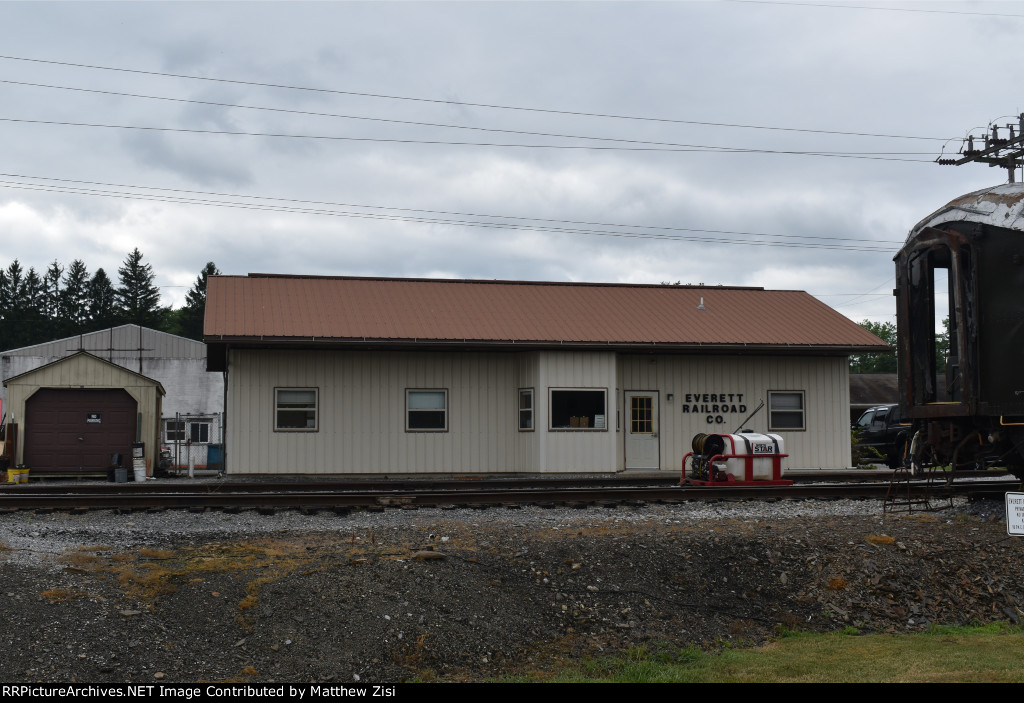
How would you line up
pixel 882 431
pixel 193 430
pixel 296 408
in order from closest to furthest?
1. pixel 296 408
2. pixel 882 431
3. pixel 193 430

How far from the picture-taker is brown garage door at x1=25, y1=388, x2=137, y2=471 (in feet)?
74.2

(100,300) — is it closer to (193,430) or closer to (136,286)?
(136,286)

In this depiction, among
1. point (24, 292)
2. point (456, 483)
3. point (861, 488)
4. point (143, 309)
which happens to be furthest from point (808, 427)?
point (24, 292)

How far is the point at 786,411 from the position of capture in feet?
78.3

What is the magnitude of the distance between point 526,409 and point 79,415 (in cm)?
1050

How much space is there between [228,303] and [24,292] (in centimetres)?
8504

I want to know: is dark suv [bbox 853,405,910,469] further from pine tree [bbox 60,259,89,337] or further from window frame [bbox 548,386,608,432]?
pine tree [bbox 60,259,89,337]

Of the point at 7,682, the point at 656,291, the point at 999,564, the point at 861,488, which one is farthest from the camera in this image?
the point at 656,291

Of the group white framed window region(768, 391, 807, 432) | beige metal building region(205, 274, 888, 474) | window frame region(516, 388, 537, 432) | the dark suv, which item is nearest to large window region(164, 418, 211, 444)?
beige metal building region(205, 274, 888, 474)

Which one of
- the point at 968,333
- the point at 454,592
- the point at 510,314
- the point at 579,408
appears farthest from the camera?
the point at 510,314

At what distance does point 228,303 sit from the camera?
22.8m

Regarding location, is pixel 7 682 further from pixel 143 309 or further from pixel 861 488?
pixel 143 309

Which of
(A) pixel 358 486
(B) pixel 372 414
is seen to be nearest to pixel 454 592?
(A) pixel 358 486


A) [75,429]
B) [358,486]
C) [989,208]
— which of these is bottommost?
[358,486]
